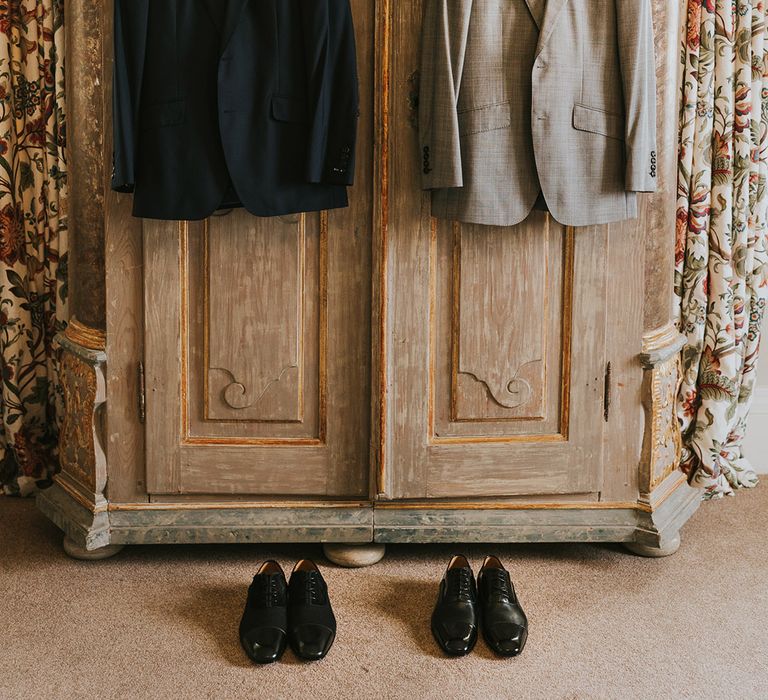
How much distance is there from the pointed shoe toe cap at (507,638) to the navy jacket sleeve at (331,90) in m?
1.02

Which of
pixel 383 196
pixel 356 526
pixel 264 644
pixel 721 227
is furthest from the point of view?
pixel 721 227

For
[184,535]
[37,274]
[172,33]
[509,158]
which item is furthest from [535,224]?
[37,274]

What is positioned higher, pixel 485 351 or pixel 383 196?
pixel 383 196

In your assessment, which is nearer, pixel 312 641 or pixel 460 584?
pixel 312 641

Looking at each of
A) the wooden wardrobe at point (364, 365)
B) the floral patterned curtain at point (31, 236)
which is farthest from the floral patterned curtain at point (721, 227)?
the floral patterned curtain at point (31, 236)

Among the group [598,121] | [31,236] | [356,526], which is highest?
[598,121]

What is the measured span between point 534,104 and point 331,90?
1.49 feet

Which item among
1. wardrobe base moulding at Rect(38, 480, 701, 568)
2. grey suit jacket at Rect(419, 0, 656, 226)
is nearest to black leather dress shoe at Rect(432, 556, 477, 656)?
wardrobe base moulding at Rect(38, 480, 701, 568)

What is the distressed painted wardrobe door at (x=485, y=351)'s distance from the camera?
85.5 inches

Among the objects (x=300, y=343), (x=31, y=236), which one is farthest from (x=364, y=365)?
(x=31, y=236)

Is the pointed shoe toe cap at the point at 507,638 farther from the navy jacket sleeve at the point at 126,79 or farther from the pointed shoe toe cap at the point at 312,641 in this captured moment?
the navy jacket sleeve at the point at 126,79

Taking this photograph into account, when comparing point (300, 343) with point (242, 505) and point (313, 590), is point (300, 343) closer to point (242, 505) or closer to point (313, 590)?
point (242, 505)

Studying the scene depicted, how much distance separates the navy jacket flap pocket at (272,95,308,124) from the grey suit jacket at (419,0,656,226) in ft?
0.89

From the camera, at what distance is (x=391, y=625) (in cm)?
199
